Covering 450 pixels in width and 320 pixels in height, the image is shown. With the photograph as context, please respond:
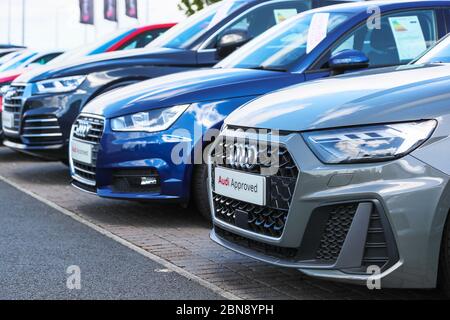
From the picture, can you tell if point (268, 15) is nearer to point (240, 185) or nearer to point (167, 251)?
point (167, 251)

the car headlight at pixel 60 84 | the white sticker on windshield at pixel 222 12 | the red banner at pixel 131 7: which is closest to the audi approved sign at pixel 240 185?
the car headlight at pixel 60 84

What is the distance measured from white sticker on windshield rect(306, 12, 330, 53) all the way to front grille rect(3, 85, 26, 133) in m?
3.74

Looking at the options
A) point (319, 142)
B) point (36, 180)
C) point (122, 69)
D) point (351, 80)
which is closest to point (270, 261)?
point (319, 142)

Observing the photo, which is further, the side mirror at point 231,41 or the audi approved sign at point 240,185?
the side mirror at point 231,41

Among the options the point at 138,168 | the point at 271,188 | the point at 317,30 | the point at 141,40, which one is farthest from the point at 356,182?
the point at 141,40

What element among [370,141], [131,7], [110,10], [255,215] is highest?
[131,7]

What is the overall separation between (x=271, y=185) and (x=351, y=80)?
2.68 ft

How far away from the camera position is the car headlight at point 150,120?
662cm

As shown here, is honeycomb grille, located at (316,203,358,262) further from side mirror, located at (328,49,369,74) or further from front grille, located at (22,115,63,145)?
front grille, located at (22,115,63,145)

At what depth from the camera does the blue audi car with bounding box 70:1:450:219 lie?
21.6 ft

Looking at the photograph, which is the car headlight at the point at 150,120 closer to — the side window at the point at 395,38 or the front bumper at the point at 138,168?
the front bumper at the point at 138,168

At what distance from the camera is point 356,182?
4.05 metres

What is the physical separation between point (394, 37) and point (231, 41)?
1.92 metres

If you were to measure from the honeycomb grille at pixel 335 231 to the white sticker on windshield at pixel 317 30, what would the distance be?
2.93m
